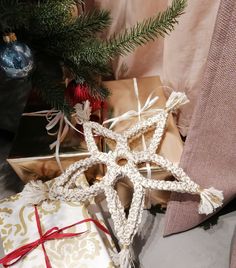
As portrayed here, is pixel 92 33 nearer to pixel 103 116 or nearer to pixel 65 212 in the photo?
pixel 103 116

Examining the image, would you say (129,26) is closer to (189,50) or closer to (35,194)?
(189,50)

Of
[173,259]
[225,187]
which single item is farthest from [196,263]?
[225,187]

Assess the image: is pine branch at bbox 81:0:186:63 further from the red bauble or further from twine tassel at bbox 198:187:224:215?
twine tassel at bbox 198:187:224:215

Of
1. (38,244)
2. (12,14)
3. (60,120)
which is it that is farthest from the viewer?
(60,120)

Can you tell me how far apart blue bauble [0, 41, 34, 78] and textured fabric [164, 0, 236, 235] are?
26cm

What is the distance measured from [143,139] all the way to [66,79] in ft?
0.72

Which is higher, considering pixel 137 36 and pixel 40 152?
pixel 137 36

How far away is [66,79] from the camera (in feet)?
2.23

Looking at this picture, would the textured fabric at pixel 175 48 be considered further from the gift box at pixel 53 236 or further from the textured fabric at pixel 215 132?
the gift box at pixel 53 236

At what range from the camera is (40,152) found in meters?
0.59

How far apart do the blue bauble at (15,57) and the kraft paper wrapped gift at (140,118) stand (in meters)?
0.22

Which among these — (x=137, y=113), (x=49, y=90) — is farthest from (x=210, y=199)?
(x=49, y=90)

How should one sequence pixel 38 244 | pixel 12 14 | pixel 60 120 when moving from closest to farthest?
1. pixel 12 14
2. pixel 38 244
3. pixel 60 120

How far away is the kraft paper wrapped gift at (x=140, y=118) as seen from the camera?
0.60m
